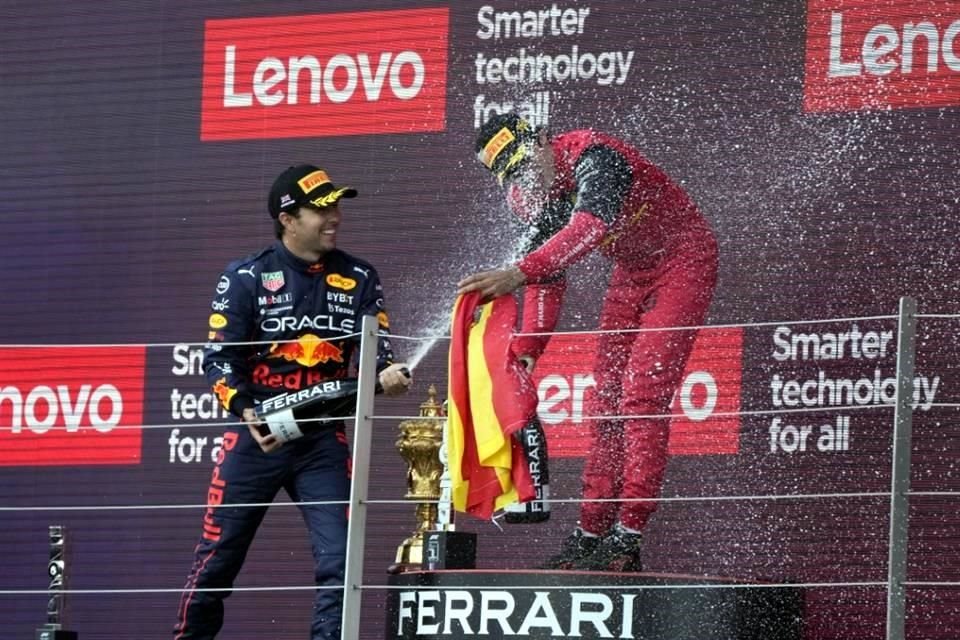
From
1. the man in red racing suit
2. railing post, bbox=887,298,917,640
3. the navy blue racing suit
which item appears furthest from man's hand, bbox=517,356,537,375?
railing post, bbox=887,298,917,640

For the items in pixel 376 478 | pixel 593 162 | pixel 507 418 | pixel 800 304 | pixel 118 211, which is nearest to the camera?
pixel 507 418

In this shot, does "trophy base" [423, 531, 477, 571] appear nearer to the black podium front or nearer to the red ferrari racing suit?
the black podium front

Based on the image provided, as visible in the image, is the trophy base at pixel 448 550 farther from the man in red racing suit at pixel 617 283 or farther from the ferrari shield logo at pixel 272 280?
the ferrari shield logo at pixel 272 280

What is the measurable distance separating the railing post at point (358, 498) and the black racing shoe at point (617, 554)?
2.36ft

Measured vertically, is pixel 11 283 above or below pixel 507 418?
above


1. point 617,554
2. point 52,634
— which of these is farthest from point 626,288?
point 52,634

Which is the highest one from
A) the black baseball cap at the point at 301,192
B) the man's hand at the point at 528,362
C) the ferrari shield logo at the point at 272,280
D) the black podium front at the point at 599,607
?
the black baseball cap at the point at 301,192

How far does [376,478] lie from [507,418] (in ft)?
5.20

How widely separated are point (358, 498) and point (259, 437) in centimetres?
60

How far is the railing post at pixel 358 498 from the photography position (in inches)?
174

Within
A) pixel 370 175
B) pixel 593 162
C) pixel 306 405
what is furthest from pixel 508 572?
pixel 370 175

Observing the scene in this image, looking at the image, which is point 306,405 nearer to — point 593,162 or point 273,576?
point 593,162

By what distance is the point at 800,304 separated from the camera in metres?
5.59

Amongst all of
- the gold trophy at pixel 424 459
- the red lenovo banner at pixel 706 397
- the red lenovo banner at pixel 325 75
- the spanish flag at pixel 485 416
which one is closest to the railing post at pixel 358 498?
the spanish flag at pixel 485 416
